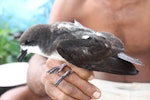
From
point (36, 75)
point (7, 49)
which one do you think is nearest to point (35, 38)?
point (36, 75)

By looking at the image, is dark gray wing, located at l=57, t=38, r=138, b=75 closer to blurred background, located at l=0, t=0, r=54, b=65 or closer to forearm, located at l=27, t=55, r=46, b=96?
forearm, located at l=27, t=55, r=46, b=96

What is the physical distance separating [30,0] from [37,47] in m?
1.24

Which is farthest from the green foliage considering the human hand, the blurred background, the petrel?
the petrel

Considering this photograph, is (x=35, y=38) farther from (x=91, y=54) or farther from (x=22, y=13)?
(x=22, y=13)

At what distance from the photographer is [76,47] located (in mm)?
975

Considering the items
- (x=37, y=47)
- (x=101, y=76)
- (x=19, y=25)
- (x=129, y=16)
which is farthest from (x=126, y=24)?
(x=19, y=25)

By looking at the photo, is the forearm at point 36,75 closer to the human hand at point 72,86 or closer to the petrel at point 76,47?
the human hand at point 72,86

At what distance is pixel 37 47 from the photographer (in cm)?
99

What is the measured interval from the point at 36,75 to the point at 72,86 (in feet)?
1.20

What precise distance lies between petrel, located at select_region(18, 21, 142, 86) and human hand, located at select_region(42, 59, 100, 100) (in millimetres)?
44

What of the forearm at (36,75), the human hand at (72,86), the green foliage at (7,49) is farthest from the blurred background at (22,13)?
the human hand at (72,86)

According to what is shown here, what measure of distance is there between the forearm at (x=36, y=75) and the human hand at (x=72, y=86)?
0.25 meters

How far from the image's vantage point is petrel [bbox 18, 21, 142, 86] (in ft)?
3.17

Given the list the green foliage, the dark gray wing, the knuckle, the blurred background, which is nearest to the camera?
the dark gray wing
